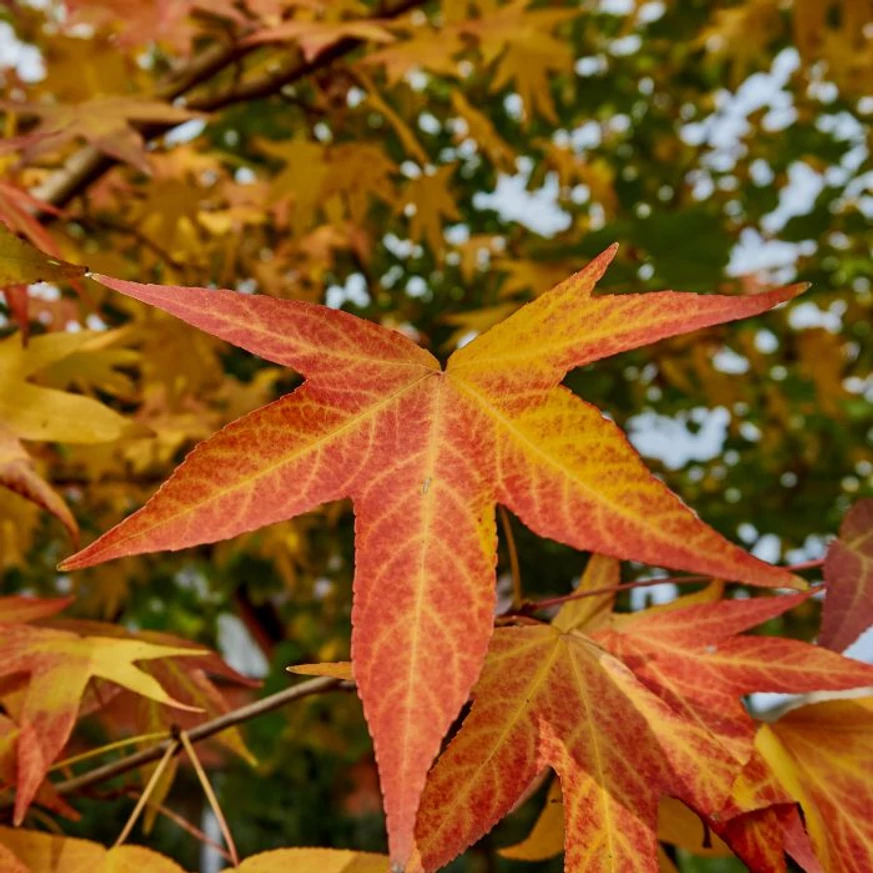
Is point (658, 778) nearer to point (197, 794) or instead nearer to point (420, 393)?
point (420, 393)

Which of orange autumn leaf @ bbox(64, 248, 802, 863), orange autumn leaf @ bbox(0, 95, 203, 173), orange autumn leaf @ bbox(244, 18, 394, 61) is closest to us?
orange autumn leaf @ bbox(64, 248, 802, 863)

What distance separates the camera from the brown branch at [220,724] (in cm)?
63

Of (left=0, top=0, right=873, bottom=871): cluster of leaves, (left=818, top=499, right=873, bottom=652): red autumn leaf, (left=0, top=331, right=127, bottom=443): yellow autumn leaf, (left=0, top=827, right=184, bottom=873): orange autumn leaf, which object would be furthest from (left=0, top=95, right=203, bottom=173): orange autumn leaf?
(left=818, top=499, right=873, bottom=652): red autumn leaf

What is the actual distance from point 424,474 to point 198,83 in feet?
3.56

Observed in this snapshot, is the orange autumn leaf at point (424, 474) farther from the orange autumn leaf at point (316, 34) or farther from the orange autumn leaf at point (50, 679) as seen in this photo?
the orange autumn leaf at point (316, 34)

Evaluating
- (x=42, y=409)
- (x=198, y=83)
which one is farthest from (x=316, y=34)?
(x=42, y=409)

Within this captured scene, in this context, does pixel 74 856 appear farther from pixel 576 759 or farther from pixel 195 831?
pixel 576 759

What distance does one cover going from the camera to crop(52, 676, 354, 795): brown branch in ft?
2.07

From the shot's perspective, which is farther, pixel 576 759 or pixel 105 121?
pixel 105 121

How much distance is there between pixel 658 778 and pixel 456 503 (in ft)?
0.60

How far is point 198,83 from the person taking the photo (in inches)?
53.8

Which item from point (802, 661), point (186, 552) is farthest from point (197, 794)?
point (802, 661)

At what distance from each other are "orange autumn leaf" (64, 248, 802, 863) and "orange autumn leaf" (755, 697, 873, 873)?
20 cm

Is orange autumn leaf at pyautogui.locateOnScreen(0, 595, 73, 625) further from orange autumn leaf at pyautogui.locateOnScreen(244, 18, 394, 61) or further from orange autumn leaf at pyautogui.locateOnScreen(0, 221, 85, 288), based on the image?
orange autumn leaf at pyautogui.locateOnScreen(244, 18, 394, 61)
